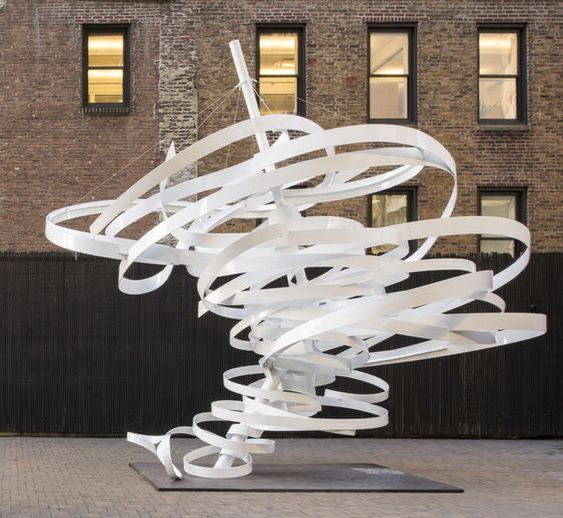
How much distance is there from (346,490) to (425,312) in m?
2.50

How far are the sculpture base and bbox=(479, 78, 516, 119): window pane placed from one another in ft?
35.3

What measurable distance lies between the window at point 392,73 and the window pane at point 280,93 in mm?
1584

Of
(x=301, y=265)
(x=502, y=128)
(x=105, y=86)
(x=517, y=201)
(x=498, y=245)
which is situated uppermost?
(x=105, y=86)

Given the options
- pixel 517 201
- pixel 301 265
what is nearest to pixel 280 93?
pixel 517 201

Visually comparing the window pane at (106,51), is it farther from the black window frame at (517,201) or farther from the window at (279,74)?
the black window frame at (517,201)

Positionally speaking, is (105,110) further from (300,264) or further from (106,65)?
(300,264)

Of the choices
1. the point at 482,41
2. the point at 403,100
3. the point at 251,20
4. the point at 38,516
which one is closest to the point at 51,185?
the point at 251,20

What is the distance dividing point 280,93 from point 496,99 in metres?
4.49

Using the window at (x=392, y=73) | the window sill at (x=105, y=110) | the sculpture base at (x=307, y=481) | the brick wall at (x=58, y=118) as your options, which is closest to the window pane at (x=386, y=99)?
the window at (x=392, y=73)

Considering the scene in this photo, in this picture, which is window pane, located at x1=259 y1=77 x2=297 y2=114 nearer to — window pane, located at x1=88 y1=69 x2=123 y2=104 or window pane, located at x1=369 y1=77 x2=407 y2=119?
window pane, located at x1=369 y1=77 x2=407 y2=119

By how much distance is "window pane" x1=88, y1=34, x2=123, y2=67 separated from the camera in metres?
22.8

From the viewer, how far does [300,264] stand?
493 inches

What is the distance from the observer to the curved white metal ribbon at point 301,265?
1177 cm

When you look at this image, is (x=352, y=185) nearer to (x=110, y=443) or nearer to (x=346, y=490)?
(x=346, y=490)
